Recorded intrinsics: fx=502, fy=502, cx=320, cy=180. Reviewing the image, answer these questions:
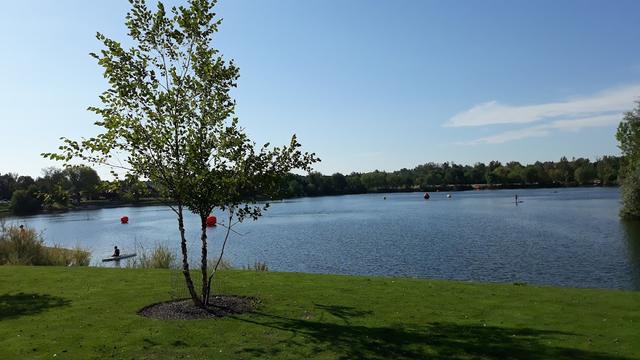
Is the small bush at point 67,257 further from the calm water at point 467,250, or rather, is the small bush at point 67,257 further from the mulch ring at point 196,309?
the mulch ring at point 196,309

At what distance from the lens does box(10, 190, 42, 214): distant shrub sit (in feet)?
396

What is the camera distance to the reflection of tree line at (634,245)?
24.3 meters

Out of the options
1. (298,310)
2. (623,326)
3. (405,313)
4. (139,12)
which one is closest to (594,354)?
(623,326)

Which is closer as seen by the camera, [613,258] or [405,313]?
[405,313]

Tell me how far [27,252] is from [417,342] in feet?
75.1

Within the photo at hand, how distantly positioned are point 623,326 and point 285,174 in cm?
823

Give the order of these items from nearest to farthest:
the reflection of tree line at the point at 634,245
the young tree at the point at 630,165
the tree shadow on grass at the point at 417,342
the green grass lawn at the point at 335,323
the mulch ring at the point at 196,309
A: 1. the tree shadow on grass at the point at 417,342
2. the green grass lawn at the point at 335,323
3. the mulch ring at the point at 196,309
4. the reflection of tree line at the point at 634,245
5. the young tree at the point at 630,165

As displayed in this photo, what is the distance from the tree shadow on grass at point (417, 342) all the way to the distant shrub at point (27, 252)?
61.1 ft

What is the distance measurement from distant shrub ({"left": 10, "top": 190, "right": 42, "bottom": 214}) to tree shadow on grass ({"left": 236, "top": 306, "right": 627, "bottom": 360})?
128394 mm

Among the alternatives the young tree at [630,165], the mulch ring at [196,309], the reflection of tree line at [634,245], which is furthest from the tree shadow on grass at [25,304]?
the young tree at [630,165]

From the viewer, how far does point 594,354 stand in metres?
8.81

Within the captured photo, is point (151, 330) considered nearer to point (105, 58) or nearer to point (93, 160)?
point (93, 160)

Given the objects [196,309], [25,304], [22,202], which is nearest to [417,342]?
[196,309]

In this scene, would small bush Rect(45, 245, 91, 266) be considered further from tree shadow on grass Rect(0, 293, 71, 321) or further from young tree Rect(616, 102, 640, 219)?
young tree Rect(616, 102, 640, 219)
